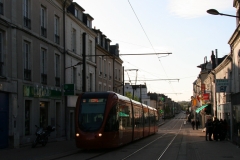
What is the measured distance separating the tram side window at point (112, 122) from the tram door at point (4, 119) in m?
5.46

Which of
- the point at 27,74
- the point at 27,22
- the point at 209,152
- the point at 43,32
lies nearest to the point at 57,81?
the point at 43,32

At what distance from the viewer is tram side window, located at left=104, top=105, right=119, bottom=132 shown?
19781 mm

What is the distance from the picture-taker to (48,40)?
90.3 ft

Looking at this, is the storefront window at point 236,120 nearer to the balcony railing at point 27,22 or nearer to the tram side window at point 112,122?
the tram side window at point 112,122

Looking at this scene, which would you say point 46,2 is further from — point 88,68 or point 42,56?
point 88,68

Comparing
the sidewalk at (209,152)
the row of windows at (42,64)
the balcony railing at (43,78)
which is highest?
the row of windows at (42,64)

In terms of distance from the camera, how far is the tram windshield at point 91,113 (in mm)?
19656

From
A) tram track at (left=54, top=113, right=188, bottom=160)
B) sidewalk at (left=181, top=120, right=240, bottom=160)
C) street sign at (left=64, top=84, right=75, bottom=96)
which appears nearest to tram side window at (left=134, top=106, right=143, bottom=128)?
tram track at (left=54, top=113, right=188, bottom=160)

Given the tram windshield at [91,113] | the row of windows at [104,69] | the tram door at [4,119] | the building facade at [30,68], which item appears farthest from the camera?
the row of windows at [104,69]

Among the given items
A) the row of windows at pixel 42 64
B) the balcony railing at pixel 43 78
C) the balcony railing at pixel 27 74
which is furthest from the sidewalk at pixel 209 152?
the balcony railing at pixel 43 78

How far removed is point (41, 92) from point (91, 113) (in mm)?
7225

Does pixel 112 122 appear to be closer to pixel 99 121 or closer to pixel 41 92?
pixel 99 121

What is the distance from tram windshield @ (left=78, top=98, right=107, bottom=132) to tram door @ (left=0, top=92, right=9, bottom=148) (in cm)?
412

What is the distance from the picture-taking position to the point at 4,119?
21156 millimetres
